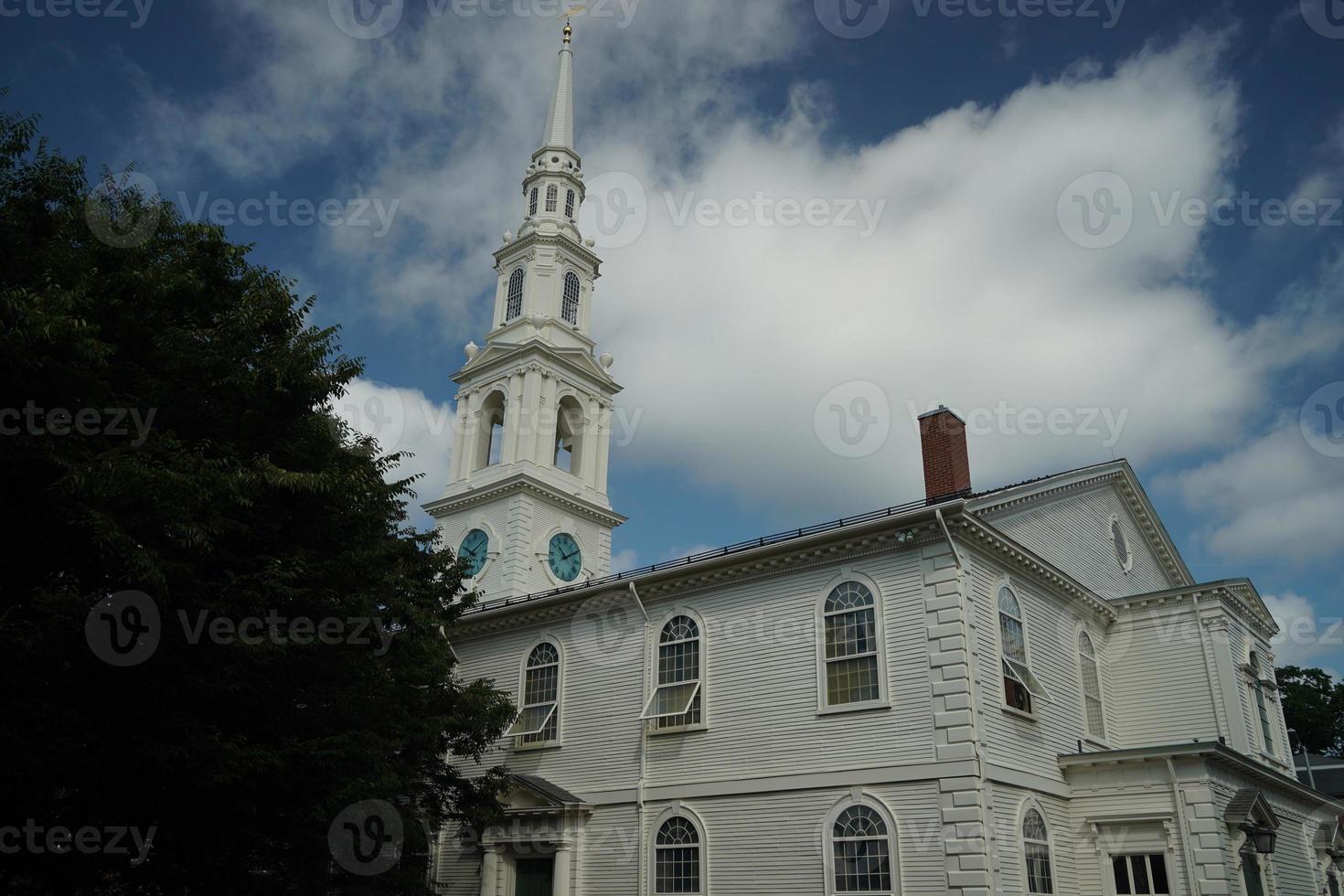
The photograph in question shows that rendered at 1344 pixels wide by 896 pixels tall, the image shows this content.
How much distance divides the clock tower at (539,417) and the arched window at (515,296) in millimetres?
51

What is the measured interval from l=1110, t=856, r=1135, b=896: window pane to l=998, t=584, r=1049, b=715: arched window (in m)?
3.47

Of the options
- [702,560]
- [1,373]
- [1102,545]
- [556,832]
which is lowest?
[556,832]

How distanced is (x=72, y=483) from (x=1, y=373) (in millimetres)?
1850

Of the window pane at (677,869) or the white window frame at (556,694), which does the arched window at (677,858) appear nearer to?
the window pane at (677,869)

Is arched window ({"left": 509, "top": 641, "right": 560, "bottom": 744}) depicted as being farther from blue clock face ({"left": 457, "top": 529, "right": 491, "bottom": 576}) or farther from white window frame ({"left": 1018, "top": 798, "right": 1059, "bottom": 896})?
white window frame ({"left": 1018, "top": 798, "right": 1059, "bottom": 896})

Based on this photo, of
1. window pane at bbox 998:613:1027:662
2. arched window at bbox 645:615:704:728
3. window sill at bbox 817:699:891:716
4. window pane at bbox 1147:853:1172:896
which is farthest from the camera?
arched window at bbox 645:615:704:728

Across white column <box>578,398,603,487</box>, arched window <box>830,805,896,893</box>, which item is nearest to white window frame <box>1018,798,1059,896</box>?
arched window <box>830,805,896,893</box>

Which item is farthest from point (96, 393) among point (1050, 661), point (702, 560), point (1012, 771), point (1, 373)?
point (1050, 661)

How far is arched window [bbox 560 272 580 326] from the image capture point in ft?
137

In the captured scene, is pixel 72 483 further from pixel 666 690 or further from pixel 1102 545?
pixel 1102 545

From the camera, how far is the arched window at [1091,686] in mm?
24797

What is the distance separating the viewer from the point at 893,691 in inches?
814

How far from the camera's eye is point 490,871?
82.5 feet
